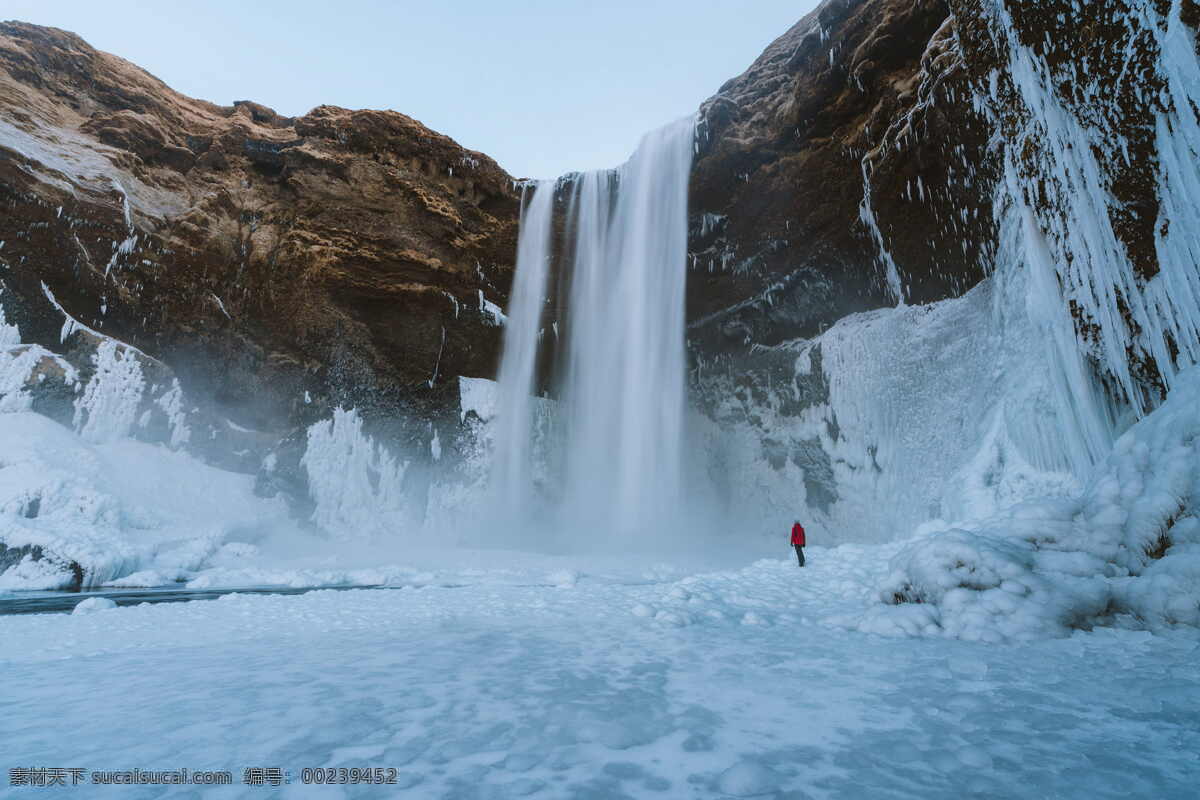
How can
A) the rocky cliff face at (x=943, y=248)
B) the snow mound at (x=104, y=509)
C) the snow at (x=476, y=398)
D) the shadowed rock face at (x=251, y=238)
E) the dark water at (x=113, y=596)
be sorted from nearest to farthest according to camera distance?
the rocky cliff face at (x=943, y=248) < the dark water at (x=113, y=596) < the snow mound at (x=104, y=509) < the shadowed rock face at (x=251, y=238) < the snow at (x=476, y=398)

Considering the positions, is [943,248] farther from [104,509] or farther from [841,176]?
[104,509]

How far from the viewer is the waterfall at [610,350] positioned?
16469mm

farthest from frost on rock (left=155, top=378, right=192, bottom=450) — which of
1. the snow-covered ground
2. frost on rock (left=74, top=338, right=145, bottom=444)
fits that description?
the snow-covered ground

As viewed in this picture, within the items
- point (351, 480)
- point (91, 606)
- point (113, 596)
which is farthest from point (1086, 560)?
point (351, 480)

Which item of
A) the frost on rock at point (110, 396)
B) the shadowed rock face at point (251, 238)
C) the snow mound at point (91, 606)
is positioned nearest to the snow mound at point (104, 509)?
the frost on rock at point (110, 396)

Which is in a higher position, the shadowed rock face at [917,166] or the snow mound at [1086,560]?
the shadowed rock face at [917,166]

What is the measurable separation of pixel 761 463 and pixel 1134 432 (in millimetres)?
12452

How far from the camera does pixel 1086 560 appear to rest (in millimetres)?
4316

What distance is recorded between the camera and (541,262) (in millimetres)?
17250

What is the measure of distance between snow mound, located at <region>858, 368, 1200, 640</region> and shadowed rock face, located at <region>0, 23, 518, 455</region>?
15199 mm

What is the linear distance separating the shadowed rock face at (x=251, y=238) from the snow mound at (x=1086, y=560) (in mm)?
15199

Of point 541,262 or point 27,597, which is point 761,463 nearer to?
point 541,262

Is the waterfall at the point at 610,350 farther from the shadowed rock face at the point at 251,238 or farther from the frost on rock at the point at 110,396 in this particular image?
the frost on rock at the point at 110,396

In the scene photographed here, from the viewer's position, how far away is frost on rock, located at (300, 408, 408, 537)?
15836 mm
